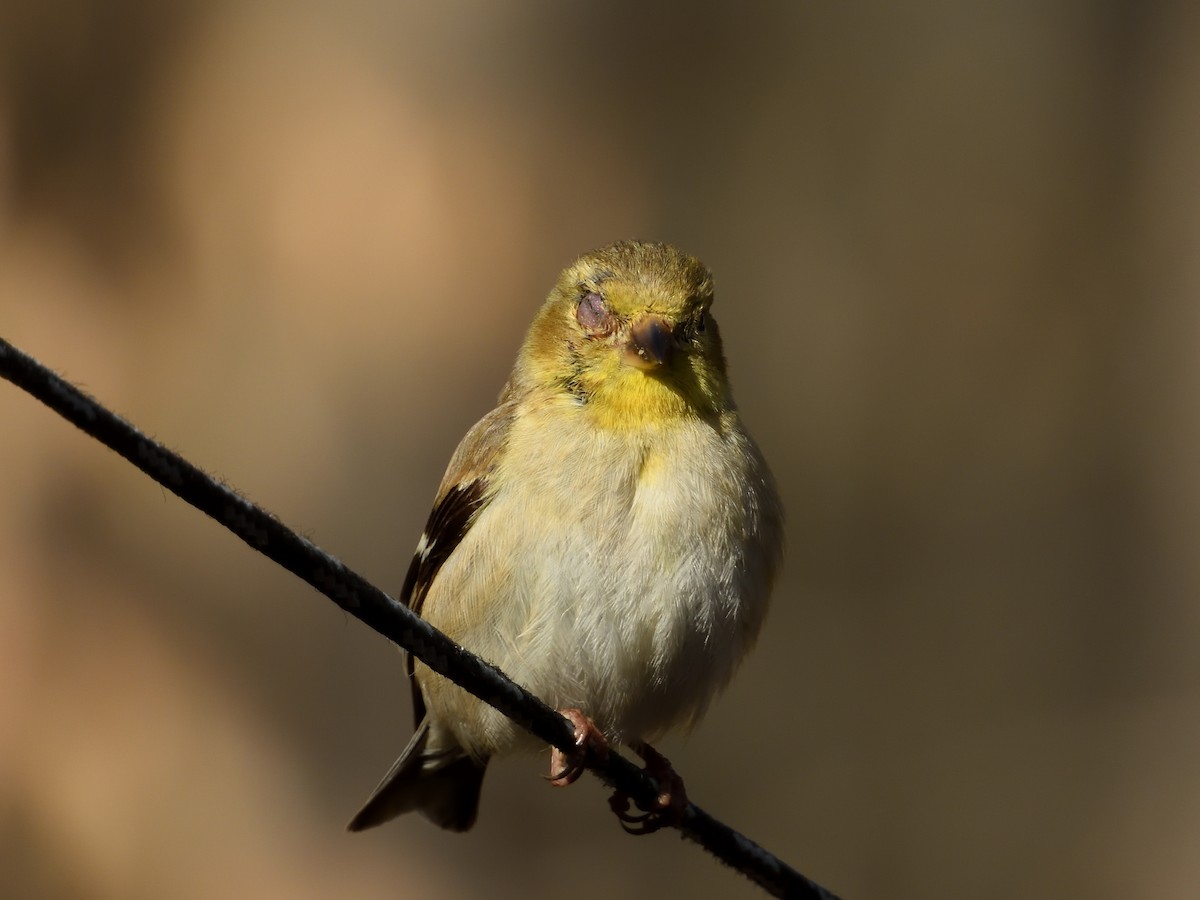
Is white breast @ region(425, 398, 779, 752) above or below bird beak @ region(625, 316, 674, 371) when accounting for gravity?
below

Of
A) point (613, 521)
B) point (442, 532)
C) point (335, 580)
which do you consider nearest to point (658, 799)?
point (613, 521)

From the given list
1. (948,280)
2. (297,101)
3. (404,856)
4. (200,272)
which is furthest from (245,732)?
(948,280)

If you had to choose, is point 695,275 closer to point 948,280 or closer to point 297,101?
point 297,101

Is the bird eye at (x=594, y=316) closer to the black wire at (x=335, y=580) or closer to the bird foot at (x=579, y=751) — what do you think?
the bird foot at (x=579, y=751)

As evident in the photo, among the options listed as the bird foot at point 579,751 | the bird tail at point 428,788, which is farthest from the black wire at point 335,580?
the bird tail at point 428,788

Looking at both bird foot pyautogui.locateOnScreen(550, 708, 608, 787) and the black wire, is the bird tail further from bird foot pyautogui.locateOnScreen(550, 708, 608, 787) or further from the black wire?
the black wire

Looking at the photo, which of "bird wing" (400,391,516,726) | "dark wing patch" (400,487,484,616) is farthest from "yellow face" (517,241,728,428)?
"dark wing patch" (400,487,484,616)
